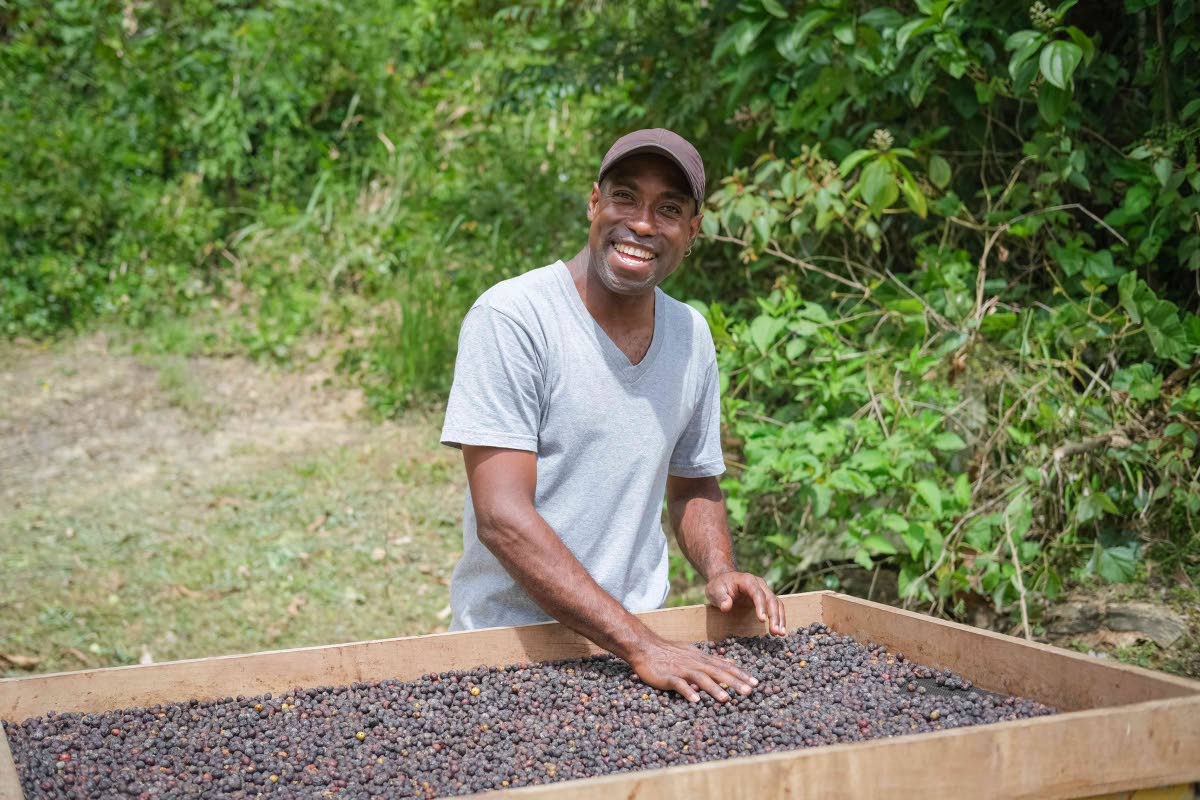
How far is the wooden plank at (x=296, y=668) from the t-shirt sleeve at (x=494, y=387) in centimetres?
38

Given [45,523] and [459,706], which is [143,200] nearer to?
[45,523]

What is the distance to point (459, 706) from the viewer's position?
2.09 m

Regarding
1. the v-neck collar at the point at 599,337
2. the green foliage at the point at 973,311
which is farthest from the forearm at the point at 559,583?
the green foliage at the point at 973,311

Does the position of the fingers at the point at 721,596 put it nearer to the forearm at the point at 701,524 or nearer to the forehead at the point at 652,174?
the forearm at the point at 701,524

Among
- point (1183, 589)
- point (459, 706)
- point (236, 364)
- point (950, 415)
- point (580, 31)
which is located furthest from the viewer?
point (236, 364)

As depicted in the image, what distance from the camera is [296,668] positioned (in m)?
2.16

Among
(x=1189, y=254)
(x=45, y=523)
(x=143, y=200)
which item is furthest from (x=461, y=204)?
(x=1189, y=254)

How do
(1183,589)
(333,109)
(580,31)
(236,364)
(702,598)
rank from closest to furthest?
1. (1183,589)
2. (702,598)
3. (580,31)
4. (236,364)
5. (333,109)

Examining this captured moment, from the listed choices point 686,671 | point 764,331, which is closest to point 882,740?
point 686,671

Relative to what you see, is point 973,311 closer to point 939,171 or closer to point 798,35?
point 939,171

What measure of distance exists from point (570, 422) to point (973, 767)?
3.45 feet

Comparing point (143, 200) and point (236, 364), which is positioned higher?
point (143, 200)

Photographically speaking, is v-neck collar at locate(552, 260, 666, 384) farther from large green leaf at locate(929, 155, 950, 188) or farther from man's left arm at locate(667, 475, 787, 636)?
large green leaf at locate(929, 155, 950, 188)

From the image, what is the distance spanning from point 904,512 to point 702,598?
1.10 m
